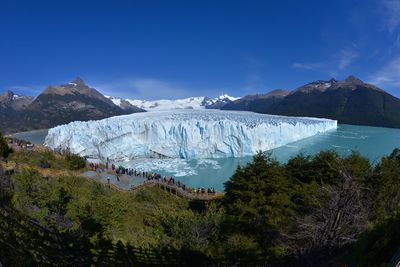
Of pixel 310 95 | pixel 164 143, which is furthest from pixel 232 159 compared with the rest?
pixel 310 95

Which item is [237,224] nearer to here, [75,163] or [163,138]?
[75,163]

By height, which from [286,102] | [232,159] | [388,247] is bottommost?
[232,159]

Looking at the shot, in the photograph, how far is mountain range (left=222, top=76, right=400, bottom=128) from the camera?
102250mm

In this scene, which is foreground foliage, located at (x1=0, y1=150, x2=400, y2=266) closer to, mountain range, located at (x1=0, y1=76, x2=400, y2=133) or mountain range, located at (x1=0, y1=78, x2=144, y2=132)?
mountain range, located at (x1=0, y1=76, x2=400, y2=133)

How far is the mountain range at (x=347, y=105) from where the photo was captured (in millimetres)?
102250

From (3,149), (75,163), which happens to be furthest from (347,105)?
(3,149)

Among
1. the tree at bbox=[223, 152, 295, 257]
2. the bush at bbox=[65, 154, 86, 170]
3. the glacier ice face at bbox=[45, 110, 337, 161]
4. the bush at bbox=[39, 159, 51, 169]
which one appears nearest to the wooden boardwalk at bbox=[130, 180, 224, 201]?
the tree at bbox=[223, 152, 295, 257]

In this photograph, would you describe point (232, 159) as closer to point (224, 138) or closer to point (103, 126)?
point (224, 138)

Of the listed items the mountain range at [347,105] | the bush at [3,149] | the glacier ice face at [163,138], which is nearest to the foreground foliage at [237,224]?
the bush at [3,149]

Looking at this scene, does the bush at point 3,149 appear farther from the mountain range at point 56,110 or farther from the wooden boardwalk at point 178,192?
the mountain range at point 56,110

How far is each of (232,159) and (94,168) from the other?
13.9 meters

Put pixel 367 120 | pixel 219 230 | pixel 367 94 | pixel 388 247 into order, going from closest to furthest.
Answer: pixel 388 247 < pixel 219 230 < pixel 367 120 < pixel 367 94

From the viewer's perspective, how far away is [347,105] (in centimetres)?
12112

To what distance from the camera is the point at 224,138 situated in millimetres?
32125
